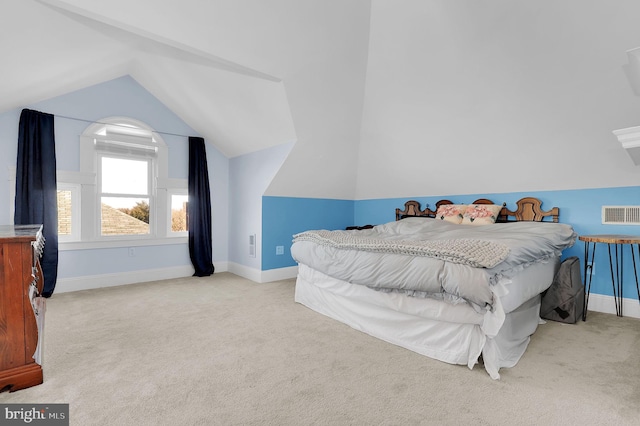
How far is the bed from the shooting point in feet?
5.91

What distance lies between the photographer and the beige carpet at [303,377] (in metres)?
1.45

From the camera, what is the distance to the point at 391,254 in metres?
2.20

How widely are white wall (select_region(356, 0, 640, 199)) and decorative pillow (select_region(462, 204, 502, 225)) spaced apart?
1.07ft

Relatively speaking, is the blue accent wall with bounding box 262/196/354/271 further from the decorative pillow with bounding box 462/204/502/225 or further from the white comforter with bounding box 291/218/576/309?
the decorative pillow with bounding box 462/204/502/225

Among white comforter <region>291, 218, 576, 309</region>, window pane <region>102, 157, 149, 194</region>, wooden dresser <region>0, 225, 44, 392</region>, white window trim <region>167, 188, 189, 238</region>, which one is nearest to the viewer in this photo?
wooden dresser <region>0, 225, 44, 392</region>

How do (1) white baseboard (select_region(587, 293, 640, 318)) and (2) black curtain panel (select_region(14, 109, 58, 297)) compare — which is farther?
(2) black curtain panel (select_region(14, 109, 58, 297))

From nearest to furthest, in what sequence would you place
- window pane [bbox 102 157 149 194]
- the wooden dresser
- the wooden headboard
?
the wooden dresser → the wooden headboard → window pane [bbox 102 157 149 194]

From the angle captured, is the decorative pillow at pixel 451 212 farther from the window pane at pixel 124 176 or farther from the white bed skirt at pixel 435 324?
the window pane at pixel 124 176

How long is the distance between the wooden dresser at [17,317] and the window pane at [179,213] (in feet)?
9.37

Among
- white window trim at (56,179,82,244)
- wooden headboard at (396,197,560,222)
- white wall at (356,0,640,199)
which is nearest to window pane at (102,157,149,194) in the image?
white window trim at (56,179,82,244)

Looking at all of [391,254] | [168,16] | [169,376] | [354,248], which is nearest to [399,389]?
[391,254]

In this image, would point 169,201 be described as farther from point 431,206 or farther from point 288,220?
point 431,206
